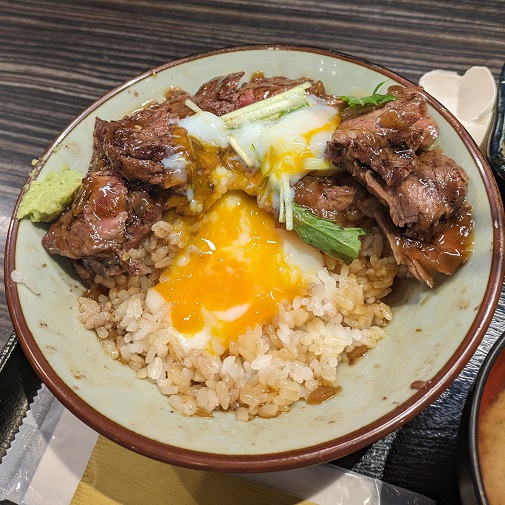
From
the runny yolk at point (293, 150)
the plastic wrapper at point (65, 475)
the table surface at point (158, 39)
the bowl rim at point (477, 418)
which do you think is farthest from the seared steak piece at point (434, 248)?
the table surface at point (158, 39)

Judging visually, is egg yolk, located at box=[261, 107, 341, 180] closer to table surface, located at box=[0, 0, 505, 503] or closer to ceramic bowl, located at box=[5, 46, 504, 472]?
ceramic bowl, located at box=[5, 46, 504, 472]

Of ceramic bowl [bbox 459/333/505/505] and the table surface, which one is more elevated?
the table surface

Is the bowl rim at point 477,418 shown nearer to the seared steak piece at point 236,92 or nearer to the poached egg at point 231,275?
the poached egg at point 231,275

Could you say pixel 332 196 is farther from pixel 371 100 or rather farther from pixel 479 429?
pixel 479 429

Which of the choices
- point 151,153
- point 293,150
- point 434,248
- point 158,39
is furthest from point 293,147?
point 158,39

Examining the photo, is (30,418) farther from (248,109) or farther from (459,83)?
(459,83)

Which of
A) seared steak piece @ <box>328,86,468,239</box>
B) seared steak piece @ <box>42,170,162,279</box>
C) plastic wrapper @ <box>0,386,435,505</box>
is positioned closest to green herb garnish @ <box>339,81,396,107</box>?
seared steak piece @ <box>328,86,468,239</box>

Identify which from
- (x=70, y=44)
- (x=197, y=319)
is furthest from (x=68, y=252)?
Answer: (x=70, y=44)
